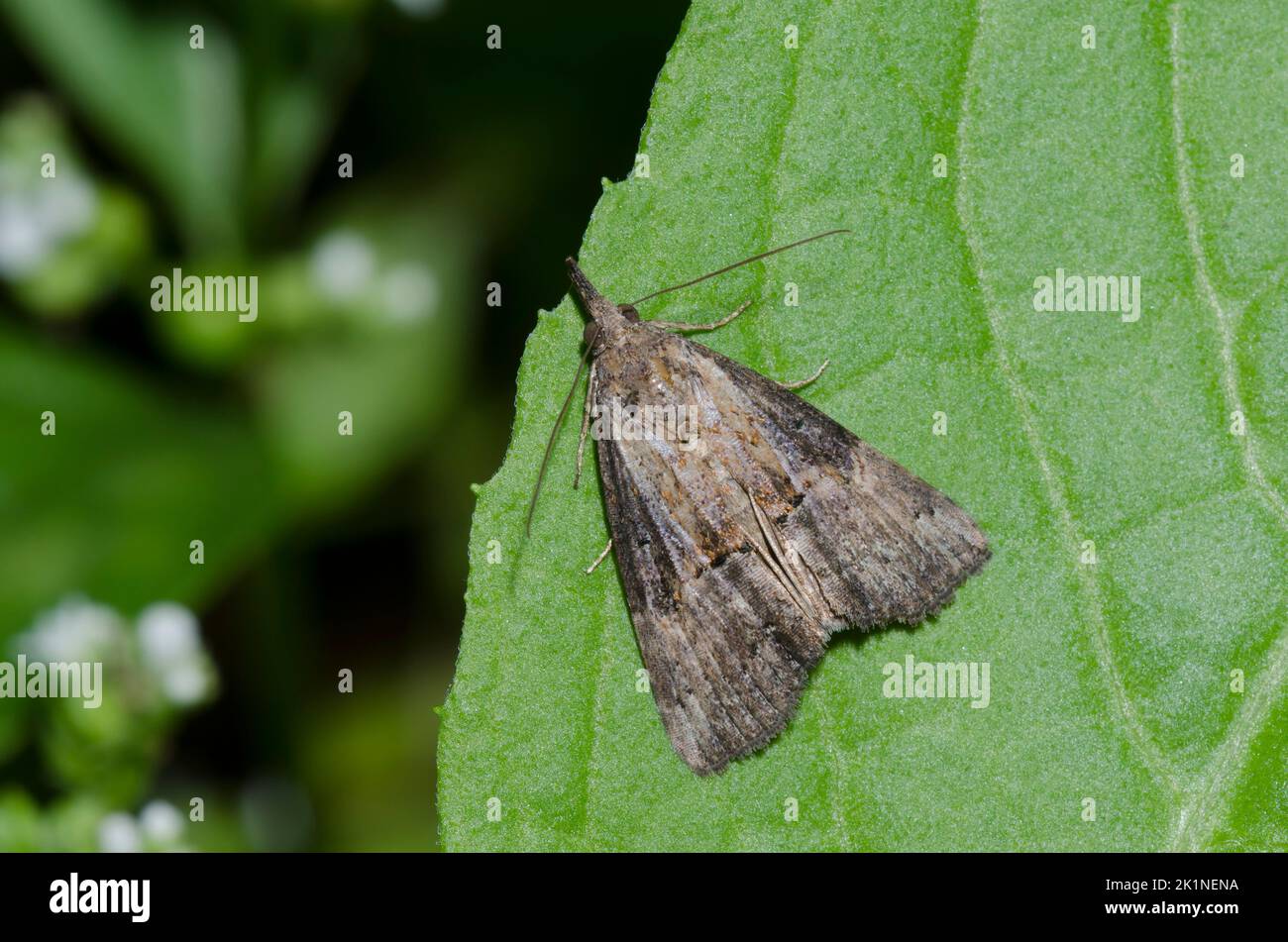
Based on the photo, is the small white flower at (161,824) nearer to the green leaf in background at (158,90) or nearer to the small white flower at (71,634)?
the small white flower at (71,634)

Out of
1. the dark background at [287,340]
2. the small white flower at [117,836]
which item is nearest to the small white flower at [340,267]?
the dark background at [287,340]

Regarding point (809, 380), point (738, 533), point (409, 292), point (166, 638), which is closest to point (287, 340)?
point (409, 292)

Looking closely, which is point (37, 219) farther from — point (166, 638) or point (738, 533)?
point (738, 533)

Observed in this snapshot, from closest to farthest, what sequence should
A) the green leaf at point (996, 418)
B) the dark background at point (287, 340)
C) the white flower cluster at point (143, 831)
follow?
the green leaf at point (996, 418), the white flower cluster at point (143, 831), the dark background at point (287, 340)

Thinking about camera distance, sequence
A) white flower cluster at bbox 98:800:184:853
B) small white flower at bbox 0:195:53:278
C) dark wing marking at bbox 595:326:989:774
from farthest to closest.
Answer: small white flower at bbox 0:195:53:278 < white flower cluster at bbox 98:800:184:853 < dark wing marking at bbox 595:326:989:774

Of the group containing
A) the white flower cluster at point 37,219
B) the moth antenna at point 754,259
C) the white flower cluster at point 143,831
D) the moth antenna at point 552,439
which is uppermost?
the white flower cluster at point 37,219

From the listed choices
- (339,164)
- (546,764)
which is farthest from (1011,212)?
(339,164)

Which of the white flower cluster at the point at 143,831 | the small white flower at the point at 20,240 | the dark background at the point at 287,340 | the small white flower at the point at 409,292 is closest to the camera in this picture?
the white flower cluster at the point at 143,831

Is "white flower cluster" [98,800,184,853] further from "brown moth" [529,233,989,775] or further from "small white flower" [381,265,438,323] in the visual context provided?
"small white flower" [381,265,438,323]

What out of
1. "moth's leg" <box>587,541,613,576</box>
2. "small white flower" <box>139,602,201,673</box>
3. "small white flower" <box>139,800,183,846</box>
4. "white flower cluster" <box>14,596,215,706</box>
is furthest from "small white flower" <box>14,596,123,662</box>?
"moth's leg" <box>587,541,613,576</box>
